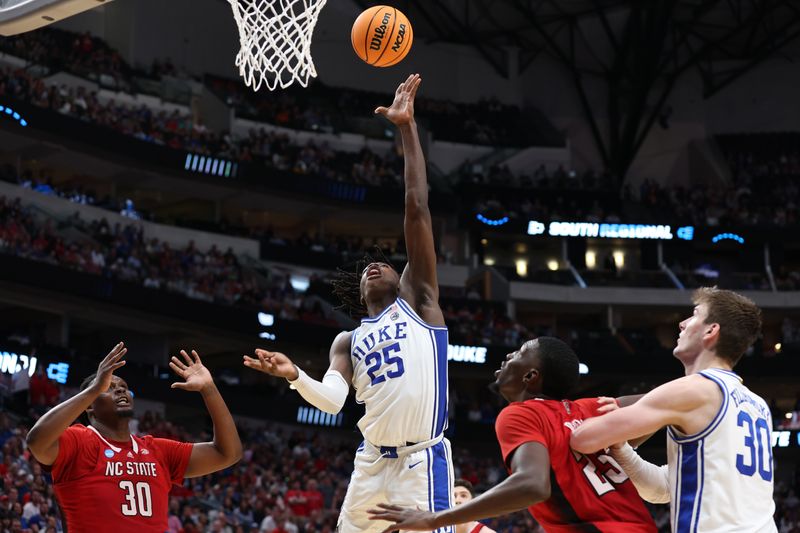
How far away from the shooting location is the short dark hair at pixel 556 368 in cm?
472

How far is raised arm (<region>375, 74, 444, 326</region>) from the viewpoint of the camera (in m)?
6.43

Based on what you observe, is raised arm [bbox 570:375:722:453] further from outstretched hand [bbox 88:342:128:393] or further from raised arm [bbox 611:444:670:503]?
outstretched hand [bbox 88:342:128:393]

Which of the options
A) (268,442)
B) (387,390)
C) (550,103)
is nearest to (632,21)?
(550,103)

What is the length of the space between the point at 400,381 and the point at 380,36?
172 inches

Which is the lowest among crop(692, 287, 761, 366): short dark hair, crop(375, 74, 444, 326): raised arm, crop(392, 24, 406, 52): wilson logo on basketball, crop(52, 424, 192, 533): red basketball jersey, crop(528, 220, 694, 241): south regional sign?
crop(52, 424, 192, 533): red basketball jersey

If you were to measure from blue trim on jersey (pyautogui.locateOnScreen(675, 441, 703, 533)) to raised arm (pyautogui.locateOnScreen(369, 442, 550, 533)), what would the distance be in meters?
0.51

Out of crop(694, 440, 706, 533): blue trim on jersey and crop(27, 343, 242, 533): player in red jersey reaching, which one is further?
crop(27, 343, 242, 533): player in red jersey reaching

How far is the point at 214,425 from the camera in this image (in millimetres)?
6402

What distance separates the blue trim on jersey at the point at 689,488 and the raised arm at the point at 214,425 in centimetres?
278

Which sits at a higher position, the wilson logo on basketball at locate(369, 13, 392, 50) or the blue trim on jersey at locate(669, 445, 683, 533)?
the wilson logo on basketball at locate(369, 13, 392, 50)

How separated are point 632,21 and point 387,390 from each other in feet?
118

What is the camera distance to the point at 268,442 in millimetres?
25688

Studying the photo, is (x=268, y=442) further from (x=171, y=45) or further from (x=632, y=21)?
(x=632, y=21)

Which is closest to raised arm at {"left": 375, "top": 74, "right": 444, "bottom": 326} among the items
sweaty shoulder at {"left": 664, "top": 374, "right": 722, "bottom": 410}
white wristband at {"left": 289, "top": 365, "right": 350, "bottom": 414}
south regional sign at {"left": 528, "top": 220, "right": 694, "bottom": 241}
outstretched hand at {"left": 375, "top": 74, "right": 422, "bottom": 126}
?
outstretched hand at {"left": 375, "top": 74, "right": 422, "bottom": 126}
